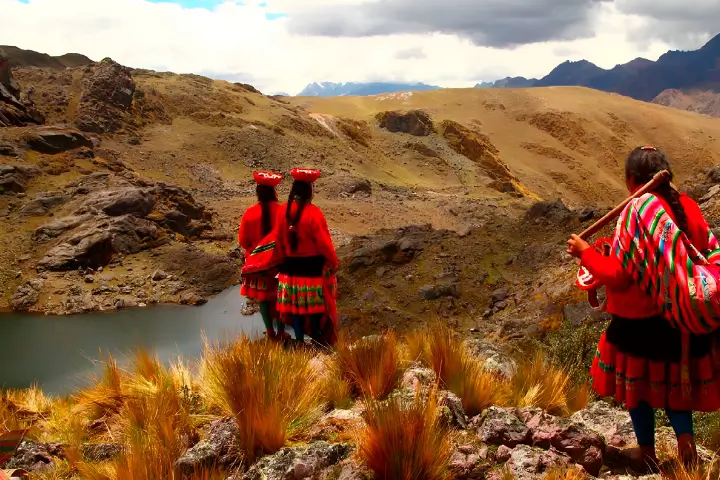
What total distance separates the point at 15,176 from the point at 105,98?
15743mm

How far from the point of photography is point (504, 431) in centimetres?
315

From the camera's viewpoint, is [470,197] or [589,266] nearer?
[589,266]

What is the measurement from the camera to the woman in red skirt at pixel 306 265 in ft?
16.6

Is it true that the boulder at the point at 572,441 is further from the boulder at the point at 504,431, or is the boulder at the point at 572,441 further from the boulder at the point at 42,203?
the boulder at the point at 42,203

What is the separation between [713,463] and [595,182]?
56.0 meters

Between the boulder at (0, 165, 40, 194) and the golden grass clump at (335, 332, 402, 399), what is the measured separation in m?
17.4

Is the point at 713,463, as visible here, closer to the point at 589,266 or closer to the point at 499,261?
the point at 589,266

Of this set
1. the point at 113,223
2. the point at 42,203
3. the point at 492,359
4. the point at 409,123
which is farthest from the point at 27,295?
the point at 409,123

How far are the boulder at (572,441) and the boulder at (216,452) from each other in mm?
1591

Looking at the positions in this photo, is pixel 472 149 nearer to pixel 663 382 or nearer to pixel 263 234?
pixel 263 234

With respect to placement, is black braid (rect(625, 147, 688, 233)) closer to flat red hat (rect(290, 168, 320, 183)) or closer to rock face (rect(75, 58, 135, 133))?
flat red hat (rect(290, 168, 320, 183))

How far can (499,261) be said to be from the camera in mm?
13305

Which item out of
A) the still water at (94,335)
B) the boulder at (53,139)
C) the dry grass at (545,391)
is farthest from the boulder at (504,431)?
the boulder at (53,139)

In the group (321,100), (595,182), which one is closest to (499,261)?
(595,182)
